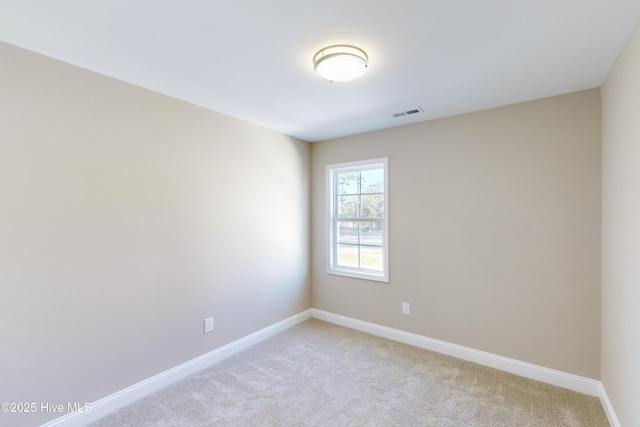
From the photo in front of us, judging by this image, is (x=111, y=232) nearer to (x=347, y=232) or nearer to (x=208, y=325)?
(x=208, y=325)

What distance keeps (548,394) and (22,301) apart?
372cm

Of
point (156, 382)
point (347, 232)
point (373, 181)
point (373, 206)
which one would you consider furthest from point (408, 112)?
point (156, 382)

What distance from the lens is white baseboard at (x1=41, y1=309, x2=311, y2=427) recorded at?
1934mm

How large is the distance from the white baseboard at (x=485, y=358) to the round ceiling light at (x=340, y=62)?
2687 millimetres

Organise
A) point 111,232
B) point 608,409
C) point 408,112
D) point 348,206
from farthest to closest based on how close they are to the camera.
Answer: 1. point 348,206
2. point 408,112
3. point 111,232
4. point 608,409

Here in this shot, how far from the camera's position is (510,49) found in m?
1.75

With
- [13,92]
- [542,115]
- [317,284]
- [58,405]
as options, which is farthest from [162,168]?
[542,115]

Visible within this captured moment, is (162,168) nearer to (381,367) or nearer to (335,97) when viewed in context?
(335,97)

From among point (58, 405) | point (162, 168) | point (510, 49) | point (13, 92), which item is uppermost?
point (510, 49)

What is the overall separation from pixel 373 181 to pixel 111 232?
268 centimetres

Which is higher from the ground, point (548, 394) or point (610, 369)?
point (610, 369)

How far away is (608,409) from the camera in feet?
6.58

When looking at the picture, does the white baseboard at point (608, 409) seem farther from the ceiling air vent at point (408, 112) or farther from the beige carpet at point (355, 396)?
the ceiling air vent at point (408, 112)

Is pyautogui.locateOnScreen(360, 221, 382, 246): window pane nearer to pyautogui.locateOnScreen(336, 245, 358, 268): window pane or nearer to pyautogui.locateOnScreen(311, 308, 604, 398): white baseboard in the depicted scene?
pyautogui.locateOnScreen(336, 245, 358, 268): window pane
